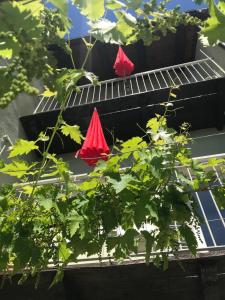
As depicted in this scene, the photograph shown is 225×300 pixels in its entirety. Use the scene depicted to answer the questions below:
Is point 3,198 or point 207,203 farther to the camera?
→ point 207,203

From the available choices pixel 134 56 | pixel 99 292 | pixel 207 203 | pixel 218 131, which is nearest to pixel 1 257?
pixel 99 292

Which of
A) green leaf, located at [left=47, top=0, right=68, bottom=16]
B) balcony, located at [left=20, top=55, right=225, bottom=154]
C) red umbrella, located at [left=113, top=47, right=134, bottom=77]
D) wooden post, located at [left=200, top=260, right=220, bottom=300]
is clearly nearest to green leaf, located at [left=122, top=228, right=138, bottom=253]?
green leaf, located at [left=47, top=0, right=68, bottom=16]

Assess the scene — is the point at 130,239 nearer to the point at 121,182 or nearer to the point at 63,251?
the point at 121,182

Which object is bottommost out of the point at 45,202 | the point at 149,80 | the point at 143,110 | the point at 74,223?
→ the point at 74,223

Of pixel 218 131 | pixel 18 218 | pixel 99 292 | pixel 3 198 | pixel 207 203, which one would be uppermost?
pixel 218 131

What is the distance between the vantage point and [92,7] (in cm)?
185

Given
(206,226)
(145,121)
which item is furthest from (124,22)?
(145,121)

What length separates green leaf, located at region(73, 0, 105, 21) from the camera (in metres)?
1.84

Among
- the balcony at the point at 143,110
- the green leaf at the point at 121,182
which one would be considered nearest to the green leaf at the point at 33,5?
the green leaf at the point at 121,182

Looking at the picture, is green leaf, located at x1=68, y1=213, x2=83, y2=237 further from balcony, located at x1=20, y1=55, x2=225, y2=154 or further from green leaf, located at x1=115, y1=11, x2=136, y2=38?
balcony, located at x1=20, y1=55, x2=225, y2=154

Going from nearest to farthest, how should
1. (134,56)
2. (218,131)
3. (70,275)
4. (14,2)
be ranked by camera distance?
(14,2) < (70,275) < (218,131) < (134,56)

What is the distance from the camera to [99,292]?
539 centimetres

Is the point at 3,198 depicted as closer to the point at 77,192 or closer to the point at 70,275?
the point at 77,192

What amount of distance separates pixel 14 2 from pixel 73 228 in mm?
2147
